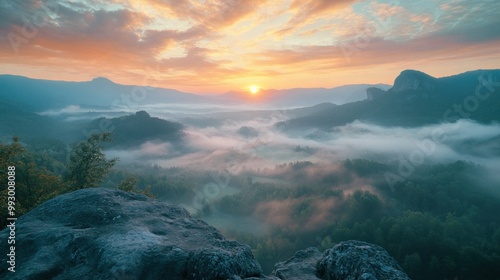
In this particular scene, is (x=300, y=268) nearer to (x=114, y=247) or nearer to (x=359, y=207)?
(x=114, y=247)

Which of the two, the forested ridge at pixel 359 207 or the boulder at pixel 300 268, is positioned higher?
the boulder at pixel 300 268

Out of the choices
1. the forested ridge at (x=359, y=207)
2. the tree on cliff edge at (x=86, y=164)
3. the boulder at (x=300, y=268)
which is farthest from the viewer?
the forested ridge at (x=359, y=207)

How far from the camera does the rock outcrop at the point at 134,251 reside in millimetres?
11133

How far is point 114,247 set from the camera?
1177cm

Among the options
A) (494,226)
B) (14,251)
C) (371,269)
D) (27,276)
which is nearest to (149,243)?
(27,276)

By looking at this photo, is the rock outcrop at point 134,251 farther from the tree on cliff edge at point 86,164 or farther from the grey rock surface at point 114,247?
the tree on cliff edge at point 86,164

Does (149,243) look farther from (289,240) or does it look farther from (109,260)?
(289,240)

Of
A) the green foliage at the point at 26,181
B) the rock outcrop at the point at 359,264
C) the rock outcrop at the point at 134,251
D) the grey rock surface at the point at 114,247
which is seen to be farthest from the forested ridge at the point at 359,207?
the rock outcrop at the point at 359,264

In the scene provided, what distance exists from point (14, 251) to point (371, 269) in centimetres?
1675

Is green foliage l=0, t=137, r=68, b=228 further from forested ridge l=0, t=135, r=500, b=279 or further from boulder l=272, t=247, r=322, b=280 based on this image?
boulder l=272, t=247, r=322, b=280

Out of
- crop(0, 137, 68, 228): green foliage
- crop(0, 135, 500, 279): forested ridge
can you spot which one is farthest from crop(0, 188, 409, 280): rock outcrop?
crop(0, 137, 68, 228): green foliage

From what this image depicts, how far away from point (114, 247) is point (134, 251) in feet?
3.18

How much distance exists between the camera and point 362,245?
14.1 metres

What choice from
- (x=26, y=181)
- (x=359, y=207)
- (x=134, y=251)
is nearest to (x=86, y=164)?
(x=26, y=181)
